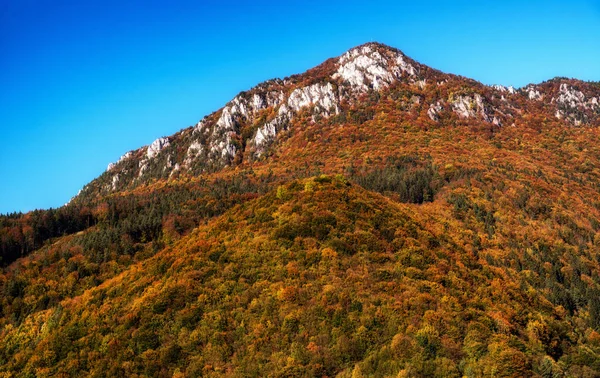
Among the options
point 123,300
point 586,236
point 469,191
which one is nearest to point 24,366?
point 123,300

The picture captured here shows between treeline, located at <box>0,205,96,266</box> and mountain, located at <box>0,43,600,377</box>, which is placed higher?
treeline, located at <box>0,205,96,266</box>

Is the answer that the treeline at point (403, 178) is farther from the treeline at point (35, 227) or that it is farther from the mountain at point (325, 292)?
the treeline at point (35, 227)

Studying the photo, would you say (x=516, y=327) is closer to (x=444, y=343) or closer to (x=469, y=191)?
(x=444, y=343)

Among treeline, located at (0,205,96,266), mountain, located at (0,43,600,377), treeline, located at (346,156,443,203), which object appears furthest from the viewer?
treeline, located at (0,205,96,266)

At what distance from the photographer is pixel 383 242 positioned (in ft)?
247

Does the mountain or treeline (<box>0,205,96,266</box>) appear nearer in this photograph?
the mountain

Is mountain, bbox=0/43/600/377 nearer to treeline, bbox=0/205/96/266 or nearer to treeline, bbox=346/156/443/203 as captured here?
treeline, bbox=346/156/443/203

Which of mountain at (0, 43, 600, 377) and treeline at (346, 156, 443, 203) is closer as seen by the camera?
mountain at (0, 43, 600, 377)

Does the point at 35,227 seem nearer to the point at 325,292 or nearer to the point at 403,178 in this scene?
the point at 403,178

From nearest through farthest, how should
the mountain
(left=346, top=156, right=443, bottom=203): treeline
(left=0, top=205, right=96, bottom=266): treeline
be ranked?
1. the mountain
2. (left=346, top=156, right=443, bottom=203): treeline
3. (left=0, top=205, right=96, bottom=266): treeline

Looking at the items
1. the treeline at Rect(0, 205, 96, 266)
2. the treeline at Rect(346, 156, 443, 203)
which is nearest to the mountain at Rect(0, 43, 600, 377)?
the treeline at Rect(346, 156, 443, 203)

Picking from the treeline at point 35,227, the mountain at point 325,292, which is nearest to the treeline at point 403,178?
the mountain at point 325,292

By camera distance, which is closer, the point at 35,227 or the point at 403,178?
the point at 403,178

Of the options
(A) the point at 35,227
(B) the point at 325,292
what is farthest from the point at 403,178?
(A) the point at 35,227
